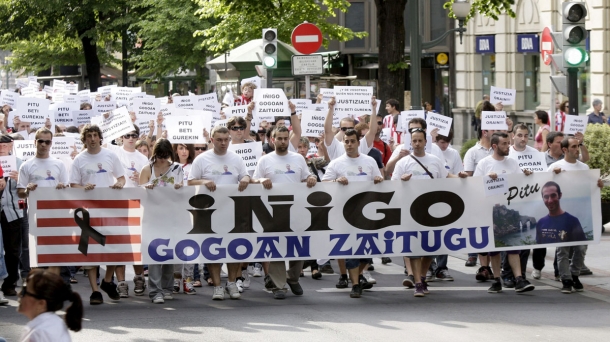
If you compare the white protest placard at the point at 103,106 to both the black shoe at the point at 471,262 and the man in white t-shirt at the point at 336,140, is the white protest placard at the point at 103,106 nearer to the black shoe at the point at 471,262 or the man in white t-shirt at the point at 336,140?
the man in white t-shirt at the point at 336,140

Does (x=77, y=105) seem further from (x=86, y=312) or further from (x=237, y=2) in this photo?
(x=86, y=312)

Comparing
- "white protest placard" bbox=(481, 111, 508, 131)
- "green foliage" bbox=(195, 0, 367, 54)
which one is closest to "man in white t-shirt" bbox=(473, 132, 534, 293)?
"white protest placard" bbox=(481, 111, 508, 131)

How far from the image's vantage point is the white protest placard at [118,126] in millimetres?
13758

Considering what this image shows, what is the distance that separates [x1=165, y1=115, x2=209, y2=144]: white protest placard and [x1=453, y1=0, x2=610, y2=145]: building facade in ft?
61.9

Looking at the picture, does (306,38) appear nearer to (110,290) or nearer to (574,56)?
(574,56)

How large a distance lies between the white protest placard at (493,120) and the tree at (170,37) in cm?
2424

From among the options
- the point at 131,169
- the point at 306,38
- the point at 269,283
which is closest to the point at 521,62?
the point at 306,38

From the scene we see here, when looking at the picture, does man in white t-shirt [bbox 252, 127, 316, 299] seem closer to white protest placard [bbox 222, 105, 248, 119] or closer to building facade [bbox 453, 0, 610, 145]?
white protest placard [bbox 222, 105, 248, 119]

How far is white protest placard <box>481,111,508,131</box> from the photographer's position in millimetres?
15305

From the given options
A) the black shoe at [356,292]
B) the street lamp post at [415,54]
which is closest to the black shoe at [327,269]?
the black shoe at [356,292]

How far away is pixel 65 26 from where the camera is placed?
1832 inches

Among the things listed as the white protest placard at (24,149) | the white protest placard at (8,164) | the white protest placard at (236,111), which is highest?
the white protest placard at (236,111)

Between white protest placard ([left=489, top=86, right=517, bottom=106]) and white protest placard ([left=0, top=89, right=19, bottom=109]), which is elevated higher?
white protest placard ([left=0, top=89, right=19, bottom=109])

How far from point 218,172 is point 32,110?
6.35 meters
